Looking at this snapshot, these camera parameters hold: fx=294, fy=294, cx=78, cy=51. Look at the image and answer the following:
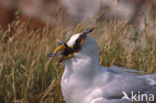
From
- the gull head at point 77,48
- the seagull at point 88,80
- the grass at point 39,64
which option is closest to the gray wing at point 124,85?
the seagull at point 88,80

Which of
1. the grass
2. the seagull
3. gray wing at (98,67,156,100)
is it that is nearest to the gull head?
the seagull

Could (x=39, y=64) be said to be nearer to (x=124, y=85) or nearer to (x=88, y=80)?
(x=88, y=80)

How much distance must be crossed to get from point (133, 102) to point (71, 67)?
1.48 feet

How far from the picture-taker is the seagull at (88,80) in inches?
70.4

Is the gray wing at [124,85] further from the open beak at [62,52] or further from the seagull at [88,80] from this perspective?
the open beak at [62,52]

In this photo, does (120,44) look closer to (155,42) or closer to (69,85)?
(155,42)

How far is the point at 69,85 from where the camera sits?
1839 mm

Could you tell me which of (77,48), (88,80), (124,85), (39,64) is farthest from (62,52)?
(39,64)

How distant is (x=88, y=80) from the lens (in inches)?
72.1

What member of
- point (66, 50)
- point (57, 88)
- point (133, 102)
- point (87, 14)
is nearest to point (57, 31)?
point (57, 88)

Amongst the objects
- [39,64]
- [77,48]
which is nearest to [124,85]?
[77,48]

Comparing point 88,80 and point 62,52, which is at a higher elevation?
point 62,52

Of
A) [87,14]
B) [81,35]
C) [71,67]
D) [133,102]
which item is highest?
[87,14]

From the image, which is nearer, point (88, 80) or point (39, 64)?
point (88, 80)
